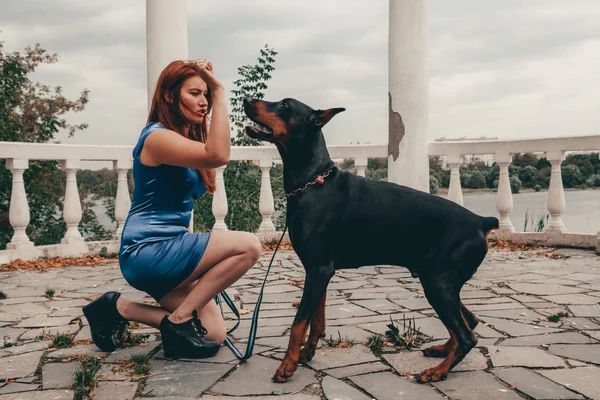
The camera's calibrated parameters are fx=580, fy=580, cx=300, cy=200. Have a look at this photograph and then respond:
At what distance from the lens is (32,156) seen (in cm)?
690

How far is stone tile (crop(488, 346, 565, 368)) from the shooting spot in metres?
3.07

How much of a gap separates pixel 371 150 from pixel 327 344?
4.94 meters

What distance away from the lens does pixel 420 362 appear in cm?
315

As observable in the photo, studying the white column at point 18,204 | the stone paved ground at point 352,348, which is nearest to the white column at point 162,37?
the white column at point 18,204

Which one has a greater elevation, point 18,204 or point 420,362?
point 18,204

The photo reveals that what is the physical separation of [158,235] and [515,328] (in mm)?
2350

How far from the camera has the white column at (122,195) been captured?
7285 millimetres

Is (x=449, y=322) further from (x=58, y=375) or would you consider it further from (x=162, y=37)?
(x=162, y=37)

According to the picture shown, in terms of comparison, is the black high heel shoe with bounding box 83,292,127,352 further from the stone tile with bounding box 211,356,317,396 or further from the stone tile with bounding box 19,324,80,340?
the stone tile with bounding box 211,356,317,396

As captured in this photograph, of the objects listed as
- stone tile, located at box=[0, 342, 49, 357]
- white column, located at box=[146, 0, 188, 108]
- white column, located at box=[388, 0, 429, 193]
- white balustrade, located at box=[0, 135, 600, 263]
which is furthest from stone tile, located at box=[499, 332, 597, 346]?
white column, located at box=[146, 0, 188, 108]

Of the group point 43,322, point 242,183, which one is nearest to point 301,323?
point 43,322

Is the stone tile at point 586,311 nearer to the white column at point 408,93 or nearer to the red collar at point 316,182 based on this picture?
the red collar at point 316,182

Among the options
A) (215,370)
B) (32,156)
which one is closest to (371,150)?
(32,156)

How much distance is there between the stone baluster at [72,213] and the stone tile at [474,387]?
5541 mm
